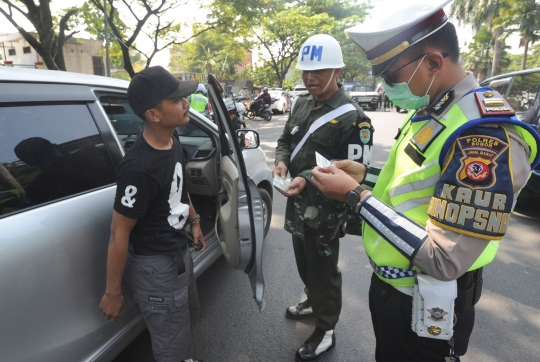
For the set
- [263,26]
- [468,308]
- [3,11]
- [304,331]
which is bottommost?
[304,331]

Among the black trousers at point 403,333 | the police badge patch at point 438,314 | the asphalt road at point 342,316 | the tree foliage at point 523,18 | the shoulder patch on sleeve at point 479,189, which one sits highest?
the tree foliage at point 523,18

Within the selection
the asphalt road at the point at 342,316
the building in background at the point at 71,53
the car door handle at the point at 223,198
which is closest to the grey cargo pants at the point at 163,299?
the car door handle at the point at 223,198

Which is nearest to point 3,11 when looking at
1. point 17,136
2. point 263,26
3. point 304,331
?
point 17,136

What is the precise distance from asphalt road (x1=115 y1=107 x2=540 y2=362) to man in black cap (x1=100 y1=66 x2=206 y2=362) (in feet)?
2.06

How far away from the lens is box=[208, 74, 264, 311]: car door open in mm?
1716

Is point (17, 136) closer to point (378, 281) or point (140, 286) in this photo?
point (140, 286)

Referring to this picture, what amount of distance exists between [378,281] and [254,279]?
2.60 feet

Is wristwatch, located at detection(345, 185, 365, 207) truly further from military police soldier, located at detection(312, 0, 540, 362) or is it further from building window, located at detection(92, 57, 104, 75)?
building window, located at detection(92, 57, 104, 75)

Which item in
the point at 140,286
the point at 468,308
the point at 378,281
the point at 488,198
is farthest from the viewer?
the point at 140,286

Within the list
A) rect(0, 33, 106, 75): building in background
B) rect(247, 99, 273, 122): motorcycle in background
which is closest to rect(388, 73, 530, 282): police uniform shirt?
rect(247, 99, 273, 122): motorcycle in background

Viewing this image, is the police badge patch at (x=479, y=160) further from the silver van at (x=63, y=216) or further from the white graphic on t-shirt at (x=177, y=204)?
the white graphic on t-shirt at (x=177, y=204)

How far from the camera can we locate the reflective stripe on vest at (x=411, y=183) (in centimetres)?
95

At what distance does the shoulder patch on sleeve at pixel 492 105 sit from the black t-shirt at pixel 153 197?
1.19m

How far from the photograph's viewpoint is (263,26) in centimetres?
2672
